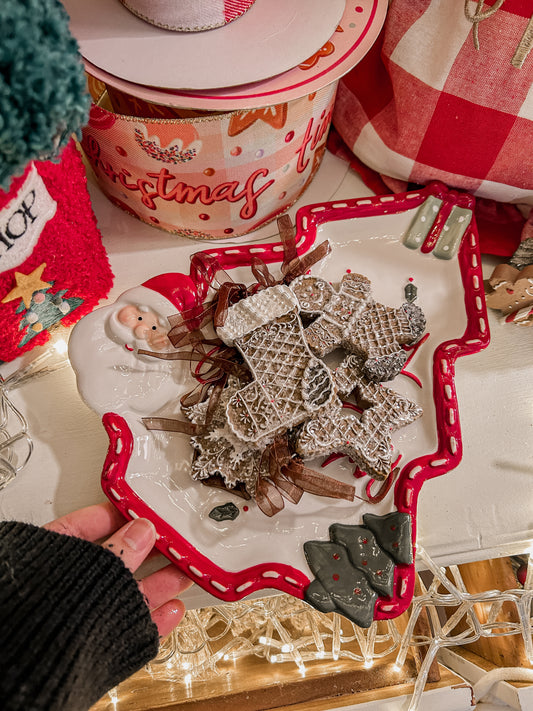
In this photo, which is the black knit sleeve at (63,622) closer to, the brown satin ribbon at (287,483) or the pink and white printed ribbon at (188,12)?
the brown satin ribbon at (287,483)

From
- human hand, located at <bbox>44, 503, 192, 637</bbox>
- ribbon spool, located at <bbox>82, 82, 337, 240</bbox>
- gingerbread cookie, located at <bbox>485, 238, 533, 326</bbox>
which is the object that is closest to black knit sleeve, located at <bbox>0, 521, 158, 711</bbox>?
human hand, located at <bbox>44, 503, 192, 637</bbox>

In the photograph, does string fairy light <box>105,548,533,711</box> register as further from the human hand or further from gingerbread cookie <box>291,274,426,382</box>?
gingerbread cookie <box>291,274,426,382</box>

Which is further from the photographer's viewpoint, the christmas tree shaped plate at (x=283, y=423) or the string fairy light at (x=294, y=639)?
the string fairy light at (x=294, y=639)

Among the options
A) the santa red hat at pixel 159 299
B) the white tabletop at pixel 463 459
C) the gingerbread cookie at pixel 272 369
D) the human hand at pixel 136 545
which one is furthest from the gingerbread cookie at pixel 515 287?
the human hand at pixel 136 545

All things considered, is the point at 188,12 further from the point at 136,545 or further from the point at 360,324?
the point at 136,545

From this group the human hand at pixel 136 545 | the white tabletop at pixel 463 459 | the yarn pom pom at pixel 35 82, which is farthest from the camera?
the white tabletop at pixel 463 459

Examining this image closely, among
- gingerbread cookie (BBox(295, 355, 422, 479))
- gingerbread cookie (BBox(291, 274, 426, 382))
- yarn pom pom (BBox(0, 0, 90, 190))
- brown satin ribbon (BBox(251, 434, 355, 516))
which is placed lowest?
brown satin ribbon (BBox(251, 434, 355, 516))
